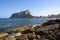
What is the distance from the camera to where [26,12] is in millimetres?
152250

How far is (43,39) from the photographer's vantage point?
10.3 metres

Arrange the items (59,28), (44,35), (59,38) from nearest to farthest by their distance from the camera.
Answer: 1. (59,38)
2. (44,35)
3. (59,28)

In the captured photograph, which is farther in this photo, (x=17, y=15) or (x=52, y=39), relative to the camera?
(x=17, y=15)

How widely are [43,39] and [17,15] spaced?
174252 mm

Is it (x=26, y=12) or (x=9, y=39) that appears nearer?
(x=9, y=39)

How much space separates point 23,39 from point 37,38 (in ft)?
4.45

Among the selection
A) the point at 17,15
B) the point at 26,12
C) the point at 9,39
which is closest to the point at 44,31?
the point at 9,39

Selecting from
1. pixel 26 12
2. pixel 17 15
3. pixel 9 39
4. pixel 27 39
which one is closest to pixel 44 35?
pixel 27 39

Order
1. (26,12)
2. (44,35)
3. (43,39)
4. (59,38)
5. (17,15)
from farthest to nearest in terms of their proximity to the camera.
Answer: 1. (17,15)
2. (26,12)
3. (44,35)
4. (43,39)
5. (59,38)

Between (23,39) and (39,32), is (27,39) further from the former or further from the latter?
(39,32)

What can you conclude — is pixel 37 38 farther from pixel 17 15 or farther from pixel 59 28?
pixel 17 15

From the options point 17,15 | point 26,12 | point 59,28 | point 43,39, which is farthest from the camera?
point 17,15

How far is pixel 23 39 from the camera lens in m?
9.87

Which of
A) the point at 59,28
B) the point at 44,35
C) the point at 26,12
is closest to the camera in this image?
the point at 44,35
